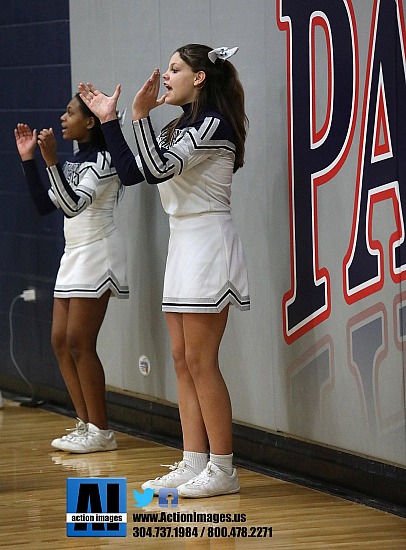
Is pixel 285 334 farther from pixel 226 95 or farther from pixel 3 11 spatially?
pixel 3 11

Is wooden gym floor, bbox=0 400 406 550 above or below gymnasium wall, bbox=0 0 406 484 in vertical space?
below

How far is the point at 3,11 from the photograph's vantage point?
6496 mm

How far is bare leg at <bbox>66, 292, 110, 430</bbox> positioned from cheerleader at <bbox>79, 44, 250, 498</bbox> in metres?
0.94

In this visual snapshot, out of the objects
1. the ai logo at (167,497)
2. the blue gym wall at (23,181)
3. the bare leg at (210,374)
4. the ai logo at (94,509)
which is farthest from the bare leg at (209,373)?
the blue gym wall at (23,181)

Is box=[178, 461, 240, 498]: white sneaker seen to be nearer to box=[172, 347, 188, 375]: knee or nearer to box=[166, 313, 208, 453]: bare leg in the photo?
box=[166, 313, 208, 453]: bare leg

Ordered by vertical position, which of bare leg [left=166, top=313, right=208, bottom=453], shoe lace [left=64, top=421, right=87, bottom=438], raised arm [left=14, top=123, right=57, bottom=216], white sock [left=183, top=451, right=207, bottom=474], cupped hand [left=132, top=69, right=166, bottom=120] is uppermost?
cupped hand [left=132, top=69, right=166, bottom=120]

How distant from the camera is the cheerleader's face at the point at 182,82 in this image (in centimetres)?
405

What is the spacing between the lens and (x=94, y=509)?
3.73 metres

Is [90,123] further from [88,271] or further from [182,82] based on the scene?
[182,82]

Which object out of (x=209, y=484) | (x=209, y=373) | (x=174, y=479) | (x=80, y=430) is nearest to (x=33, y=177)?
(x=80, y=430)

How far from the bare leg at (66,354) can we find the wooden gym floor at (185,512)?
0.26m

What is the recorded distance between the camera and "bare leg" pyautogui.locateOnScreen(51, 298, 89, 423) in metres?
5.08

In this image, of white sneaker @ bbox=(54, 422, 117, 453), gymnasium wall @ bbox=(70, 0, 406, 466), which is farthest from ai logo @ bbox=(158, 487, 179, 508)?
white sneaker @ bbox=(54, 422, 117, 453)

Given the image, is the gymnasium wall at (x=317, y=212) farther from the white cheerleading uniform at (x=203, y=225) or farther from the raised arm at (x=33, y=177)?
the raised arm at (x=33, y=177)
